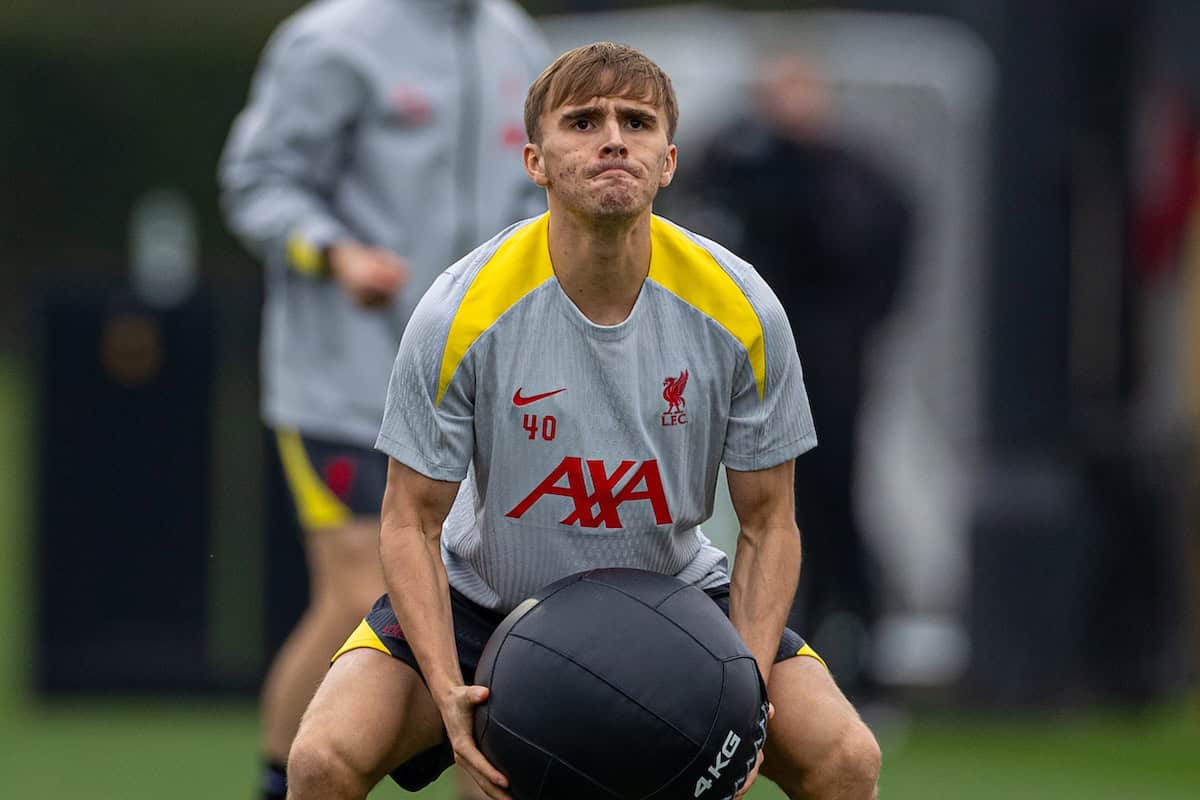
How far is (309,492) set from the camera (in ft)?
21.0

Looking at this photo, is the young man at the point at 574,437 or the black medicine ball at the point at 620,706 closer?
the black medicine ball at the point at 620,706

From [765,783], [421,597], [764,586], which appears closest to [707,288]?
→ [764,586]

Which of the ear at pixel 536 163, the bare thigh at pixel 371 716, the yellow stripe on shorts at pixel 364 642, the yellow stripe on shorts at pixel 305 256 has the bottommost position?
the bare thigh at pixel 371 716

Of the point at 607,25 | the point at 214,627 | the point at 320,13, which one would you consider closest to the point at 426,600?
the point at 320,13

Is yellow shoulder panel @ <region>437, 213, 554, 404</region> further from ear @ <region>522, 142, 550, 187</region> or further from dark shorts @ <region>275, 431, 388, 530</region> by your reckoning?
dark shorts @ <region>275, 431, 388, 530</region>

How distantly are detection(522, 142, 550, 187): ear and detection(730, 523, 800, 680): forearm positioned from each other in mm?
826

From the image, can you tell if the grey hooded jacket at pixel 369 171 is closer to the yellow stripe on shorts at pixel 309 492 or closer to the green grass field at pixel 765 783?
the yellow stripe on shorts at pixel 309 492

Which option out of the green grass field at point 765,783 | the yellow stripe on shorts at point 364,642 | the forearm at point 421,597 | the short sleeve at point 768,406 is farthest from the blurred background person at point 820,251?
the forearm at point 421,597

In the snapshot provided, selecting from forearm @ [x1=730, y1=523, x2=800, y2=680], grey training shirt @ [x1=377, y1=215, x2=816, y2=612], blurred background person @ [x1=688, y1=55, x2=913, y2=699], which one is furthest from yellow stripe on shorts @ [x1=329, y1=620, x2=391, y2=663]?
blurred background person @ [x1=688, y1=55, x2=913, y2=699]

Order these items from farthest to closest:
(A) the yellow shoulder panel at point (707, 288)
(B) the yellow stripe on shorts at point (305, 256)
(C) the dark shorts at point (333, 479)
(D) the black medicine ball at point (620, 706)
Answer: (C) the dark shorts at point (333, 479), (B) the yellow stripe on shorts at point (305, 256), (A) the yellow shoulder panel at point (707, 288), (D) the black medicine ball at point (620, 706)

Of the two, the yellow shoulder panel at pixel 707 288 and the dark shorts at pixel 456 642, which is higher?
the yellow shoulder panel at pixel 707 288

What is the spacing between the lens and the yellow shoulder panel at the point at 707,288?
4.84 m

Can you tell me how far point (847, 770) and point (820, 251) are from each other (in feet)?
18.0

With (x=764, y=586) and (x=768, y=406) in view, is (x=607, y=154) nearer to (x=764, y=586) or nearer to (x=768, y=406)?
(x=768, y=406)
